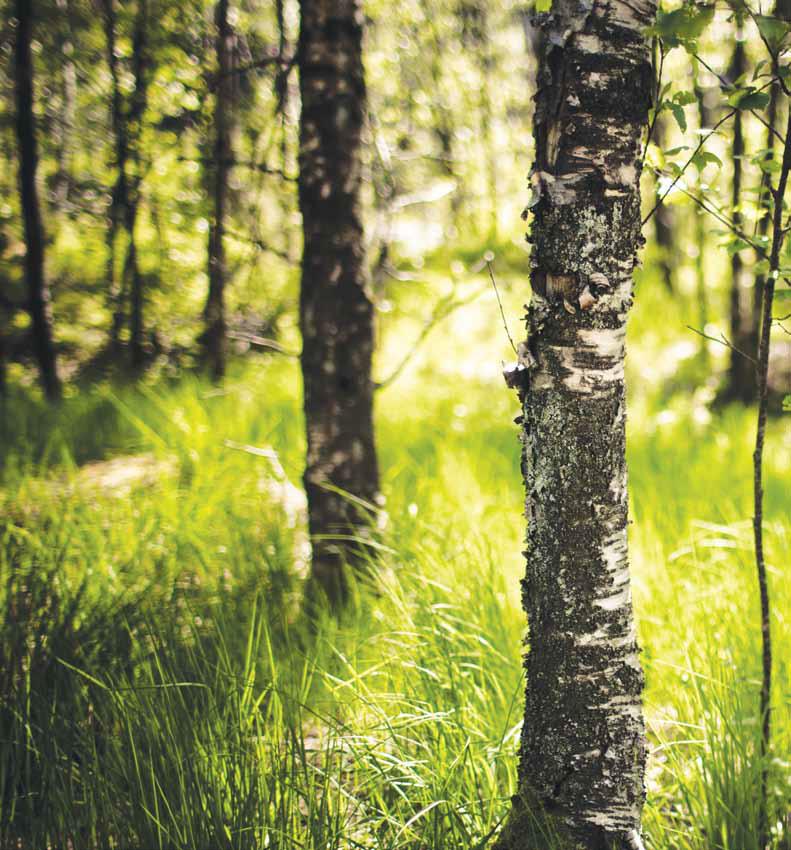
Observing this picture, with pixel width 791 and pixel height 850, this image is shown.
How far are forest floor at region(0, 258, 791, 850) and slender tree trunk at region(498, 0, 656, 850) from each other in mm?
225

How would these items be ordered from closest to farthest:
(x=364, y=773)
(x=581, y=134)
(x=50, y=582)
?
(x=581, y=134) < (x=364, y=773) < (x=50, y=582)

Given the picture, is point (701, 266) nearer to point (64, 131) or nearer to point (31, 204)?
point (31, 204)

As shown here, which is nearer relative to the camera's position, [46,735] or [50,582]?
[46,735]

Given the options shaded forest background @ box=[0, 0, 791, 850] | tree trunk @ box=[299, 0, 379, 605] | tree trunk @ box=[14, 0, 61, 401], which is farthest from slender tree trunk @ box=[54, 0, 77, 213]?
tree trunk @ box=[299, 0, 379, 605]

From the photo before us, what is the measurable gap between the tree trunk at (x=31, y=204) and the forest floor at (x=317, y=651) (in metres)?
1.74

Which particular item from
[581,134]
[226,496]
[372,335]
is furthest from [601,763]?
[226,496]

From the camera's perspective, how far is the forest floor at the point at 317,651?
4.63ft

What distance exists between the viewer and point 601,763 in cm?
125

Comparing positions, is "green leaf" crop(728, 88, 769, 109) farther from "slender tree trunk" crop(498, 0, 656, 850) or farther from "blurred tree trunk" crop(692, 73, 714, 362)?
"blurred tree trunk" crop(692, 73, 714, 362)

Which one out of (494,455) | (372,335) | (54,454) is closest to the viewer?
(372,335)

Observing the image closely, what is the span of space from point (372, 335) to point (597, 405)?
1541 mm

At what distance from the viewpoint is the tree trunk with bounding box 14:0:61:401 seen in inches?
204

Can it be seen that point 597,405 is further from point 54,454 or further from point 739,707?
point 54,454

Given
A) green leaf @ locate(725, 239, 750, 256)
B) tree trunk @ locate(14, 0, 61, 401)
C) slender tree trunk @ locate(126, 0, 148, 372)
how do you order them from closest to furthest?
green leaf @ locate(725, 239, 750, 256) < slender tree trunk @ locate(126, 0, 148, 372) < tree trunk @ locate(14, 0, 61, 401)
